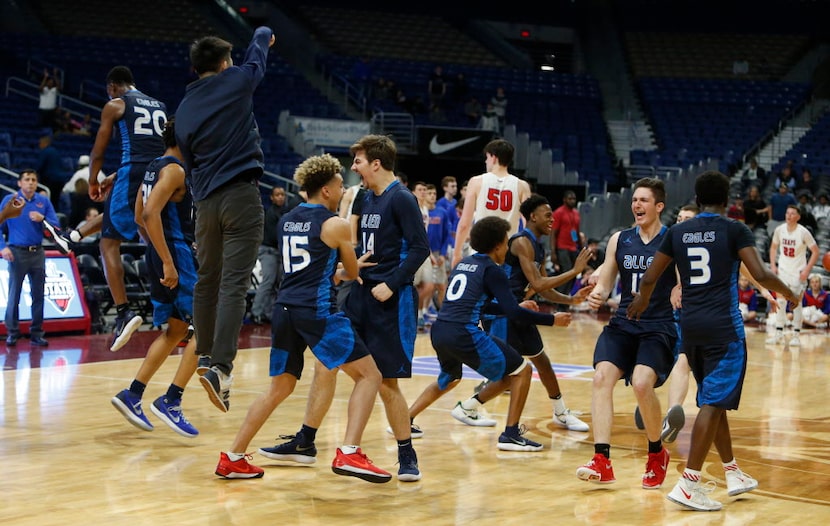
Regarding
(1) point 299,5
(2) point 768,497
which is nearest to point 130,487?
(2) point 768,497

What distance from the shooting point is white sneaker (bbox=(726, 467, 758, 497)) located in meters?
6.04

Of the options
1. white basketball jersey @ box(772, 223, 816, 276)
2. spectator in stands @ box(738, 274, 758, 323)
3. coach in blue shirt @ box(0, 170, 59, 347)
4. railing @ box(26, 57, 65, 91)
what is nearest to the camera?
coach in blue shirt @ box(0, 170, 59, 347)

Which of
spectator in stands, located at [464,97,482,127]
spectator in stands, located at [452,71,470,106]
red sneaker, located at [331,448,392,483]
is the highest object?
spectator in stands, located at [452,71,470,106]

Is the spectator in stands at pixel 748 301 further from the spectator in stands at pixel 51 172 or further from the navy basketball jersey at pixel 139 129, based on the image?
the navy basketball jersey at pixel 139 129

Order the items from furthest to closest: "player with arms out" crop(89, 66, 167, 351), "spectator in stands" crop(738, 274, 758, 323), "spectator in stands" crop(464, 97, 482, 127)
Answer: "spectator in stands" crop(464, 97, 482, 127)
"spectator in stands" crop(738, 274, 758, 323)
"player with arms out" crop(89, 66, 167, 351)

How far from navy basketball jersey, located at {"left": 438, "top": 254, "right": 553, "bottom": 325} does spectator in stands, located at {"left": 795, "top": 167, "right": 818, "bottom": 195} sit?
17956mm

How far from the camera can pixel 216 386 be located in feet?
20.5

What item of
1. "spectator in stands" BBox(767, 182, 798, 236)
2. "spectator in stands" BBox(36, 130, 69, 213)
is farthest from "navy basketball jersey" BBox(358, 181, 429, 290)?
"spectator in stands" BBox(767, 182, 798, 236)

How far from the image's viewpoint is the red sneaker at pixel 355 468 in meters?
5.92

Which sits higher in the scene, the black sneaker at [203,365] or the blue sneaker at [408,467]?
the black sneaker at [203,365]

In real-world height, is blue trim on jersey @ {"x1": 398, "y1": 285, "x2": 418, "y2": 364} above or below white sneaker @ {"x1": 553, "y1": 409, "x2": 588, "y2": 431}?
above

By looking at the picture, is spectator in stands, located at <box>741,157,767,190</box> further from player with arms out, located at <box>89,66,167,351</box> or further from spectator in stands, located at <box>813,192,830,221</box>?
player with arms out, located at <box>89,66,167,351</box>

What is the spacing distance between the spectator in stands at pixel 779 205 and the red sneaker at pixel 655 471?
16.6 m

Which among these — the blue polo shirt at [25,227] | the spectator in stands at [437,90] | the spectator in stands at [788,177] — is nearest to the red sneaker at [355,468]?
the blue polo shirt at [25,227]
